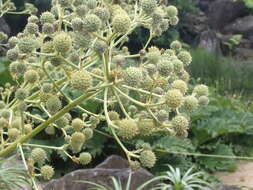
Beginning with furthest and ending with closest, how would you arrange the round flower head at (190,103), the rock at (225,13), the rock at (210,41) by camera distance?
1. the rock at (225,13)
2. the rock at (210,41)
3. the round flower head at (190,103)

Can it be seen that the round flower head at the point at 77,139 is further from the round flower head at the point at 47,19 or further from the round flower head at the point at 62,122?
the round flower head at the point at 47,19

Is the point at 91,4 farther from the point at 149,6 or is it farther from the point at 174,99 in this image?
the point at 174,99

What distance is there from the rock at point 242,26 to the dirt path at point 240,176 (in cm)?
950

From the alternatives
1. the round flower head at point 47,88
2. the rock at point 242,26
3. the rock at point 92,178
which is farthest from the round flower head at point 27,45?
the rock at point 242,26

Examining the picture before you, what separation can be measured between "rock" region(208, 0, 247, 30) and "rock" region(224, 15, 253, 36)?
0.63ft

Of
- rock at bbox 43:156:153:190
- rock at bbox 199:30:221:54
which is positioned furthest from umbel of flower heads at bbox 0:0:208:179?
rock at bbox 199:30:221:54

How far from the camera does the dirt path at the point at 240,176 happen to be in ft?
14.8

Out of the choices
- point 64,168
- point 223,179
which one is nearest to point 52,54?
point 64,168

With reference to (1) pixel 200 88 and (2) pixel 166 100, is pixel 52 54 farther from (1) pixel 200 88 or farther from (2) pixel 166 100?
(1) pixel 200 88

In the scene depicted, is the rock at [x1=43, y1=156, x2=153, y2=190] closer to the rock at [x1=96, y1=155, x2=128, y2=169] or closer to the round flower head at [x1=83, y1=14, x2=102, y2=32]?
the rock at [x1=96, y1=155, x2=128, y2=169]

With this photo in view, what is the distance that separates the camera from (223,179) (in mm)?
4570

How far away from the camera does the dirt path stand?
451 cm

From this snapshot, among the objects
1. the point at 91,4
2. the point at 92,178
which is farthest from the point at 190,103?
the point at 92,178

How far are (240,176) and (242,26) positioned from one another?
33.2 ft
